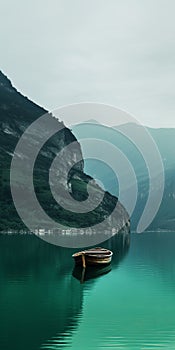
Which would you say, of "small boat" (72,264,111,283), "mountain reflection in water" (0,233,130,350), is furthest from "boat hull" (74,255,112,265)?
"mountain reflection in water" (0,233,130,350)

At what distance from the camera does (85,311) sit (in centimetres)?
6116

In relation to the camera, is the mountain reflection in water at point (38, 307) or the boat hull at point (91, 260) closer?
the mountain reflection in water at point (38, 307)

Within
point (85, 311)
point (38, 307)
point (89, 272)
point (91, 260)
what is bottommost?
point (89, 272)

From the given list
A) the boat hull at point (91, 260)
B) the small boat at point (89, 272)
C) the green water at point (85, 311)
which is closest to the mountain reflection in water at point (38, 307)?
the green water at point (85, 311)

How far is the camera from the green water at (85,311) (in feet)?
153

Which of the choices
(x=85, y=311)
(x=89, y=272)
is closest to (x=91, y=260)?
(x=89, y=272)

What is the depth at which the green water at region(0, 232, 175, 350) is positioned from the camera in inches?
1832

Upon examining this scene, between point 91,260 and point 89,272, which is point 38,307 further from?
point 91,260

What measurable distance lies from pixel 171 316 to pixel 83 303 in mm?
13039

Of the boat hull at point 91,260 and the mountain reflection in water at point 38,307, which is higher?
the boat hull at point 91,260

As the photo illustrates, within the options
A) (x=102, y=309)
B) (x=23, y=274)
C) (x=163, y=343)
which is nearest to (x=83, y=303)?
(x=102, y=309)

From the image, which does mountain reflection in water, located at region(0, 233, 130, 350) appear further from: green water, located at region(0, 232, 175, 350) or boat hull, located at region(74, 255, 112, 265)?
boat hull, located at region(74, 255, 112, 265)

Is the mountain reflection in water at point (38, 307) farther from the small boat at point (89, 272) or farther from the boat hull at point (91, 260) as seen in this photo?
the boat hull at point (91, 260)

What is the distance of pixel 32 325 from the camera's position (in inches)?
2026
